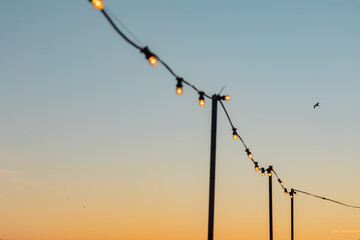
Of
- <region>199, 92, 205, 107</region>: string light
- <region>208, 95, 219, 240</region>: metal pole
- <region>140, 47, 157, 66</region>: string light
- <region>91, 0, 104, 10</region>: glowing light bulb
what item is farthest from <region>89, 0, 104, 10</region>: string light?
<region>208, 95, 219, 240</region>: metal pole

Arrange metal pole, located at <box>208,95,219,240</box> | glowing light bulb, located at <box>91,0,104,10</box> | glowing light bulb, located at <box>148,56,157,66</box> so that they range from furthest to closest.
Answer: metal pole, located at <box>208,95,219,240</box> → glowing light bulb, located at <box>148,56,157,66</box> → glowing light bulb, located at <box>91,0,104,10</box>

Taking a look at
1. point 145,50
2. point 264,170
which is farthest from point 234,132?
point 264,170

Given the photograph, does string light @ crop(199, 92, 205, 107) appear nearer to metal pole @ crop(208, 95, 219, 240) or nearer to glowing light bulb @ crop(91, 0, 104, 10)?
metal pole @ crop(208, 95, 219, 240)

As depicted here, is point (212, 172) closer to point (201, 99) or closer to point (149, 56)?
point (201, 99)

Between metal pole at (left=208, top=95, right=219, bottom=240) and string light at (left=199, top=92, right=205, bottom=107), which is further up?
string light at (left=199, top=92, right=205, bottom=107)

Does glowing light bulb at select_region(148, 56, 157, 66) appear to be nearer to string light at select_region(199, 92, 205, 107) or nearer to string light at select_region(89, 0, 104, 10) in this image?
string light at select_region(89, 0, 104, 10)

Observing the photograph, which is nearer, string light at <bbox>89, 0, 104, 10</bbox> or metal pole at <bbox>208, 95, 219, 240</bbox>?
string light at <bbox>89, 0, 104, 10</bbox>

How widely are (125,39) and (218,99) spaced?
18.1ft

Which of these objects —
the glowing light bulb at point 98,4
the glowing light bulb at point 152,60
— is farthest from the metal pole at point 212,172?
the glowing light bulb at point 98,4

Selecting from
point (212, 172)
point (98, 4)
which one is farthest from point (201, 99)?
point (98, 4)

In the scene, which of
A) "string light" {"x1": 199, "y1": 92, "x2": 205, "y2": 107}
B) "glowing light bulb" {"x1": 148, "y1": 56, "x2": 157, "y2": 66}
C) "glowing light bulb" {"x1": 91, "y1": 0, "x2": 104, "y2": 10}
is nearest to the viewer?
"glowing light bulb" {"x1": 91, "y1": 0, "x2": 104, "y2": 10}

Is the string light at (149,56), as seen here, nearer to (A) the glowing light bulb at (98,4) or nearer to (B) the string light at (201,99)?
(A) the glowing light bulb at (98,4)

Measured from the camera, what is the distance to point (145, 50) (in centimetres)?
805

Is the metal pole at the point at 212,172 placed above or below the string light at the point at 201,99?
below
